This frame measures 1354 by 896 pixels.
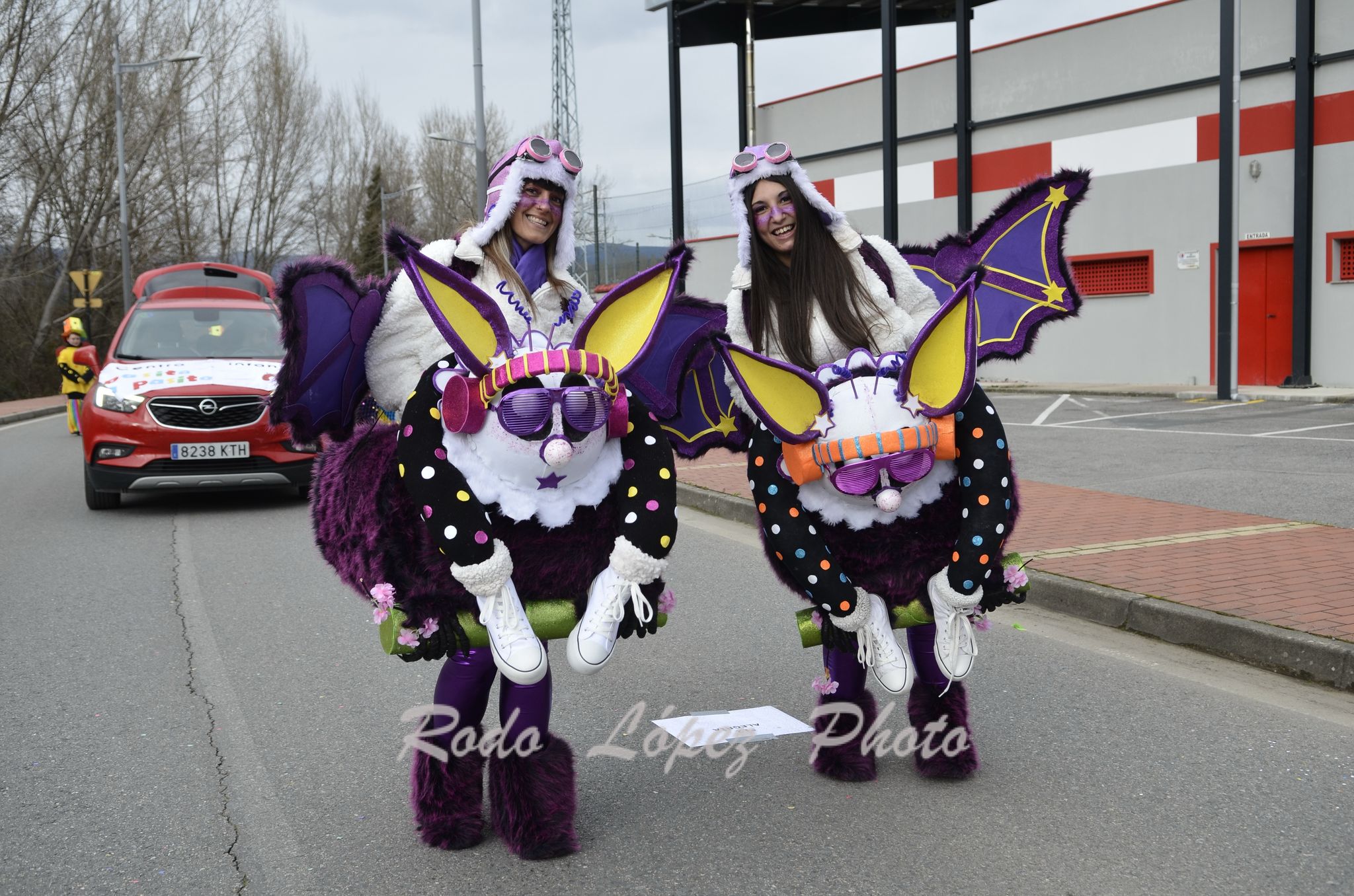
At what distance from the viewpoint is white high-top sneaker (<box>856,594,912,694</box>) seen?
3334 millimetres

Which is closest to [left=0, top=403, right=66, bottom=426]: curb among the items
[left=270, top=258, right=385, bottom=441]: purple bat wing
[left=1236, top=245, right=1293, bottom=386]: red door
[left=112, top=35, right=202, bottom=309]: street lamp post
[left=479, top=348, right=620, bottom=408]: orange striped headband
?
[left=112, top=35, right=202, bottom=309]: street lamp post

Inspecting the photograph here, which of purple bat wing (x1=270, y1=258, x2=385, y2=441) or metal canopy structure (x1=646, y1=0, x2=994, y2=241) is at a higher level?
metal canopy structure (x1=646, y1=0, x2=994, y2=241)

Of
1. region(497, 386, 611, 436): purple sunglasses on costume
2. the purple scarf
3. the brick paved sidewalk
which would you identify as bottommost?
the brick paved sidewalk

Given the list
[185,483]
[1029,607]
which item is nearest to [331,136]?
[185,483]

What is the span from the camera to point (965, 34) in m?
22.4

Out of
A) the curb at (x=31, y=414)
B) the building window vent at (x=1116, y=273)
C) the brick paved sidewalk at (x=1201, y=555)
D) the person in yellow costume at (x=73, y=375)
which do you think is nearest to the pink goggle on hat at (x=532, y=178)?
the brick paved sidewalk at (x=1201, y=555)

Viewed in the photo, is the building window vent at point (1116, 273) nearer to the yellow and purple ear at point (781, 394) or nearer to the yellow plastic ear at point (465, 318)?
the yellow and purple ear at point (781, 394)

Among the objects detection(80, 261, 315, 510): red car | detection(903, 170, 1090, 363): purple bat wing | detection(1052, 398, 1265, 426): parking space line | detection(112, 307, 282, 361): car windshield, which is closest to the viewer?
detection(903, 170, 1090, 363): purple bat wing

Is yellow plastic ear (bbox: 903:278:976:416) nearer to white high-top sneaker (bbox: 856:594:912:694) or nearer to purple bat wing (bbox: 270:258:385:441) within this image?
white high-top sneaker (bbox: 856:594:912:694)

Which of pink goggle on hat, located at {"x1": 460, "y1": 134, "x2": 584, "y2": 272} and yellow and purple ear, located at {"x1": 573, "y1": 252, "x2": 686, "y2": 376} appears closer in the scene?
yellow and purple ear, located at {"x1": 573, "y1": 252, "x2": 686, "y2": 376}

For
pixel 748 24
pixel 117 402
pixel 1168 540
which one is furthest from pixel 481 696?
pixel 748 24

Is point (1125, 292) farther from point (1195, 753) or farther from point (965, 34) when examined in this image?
point (1195, 753)

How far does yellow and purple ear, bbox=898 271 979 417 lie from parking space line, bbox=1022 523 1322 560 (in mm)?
3340

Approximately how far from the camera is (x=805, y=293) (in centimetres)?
350
